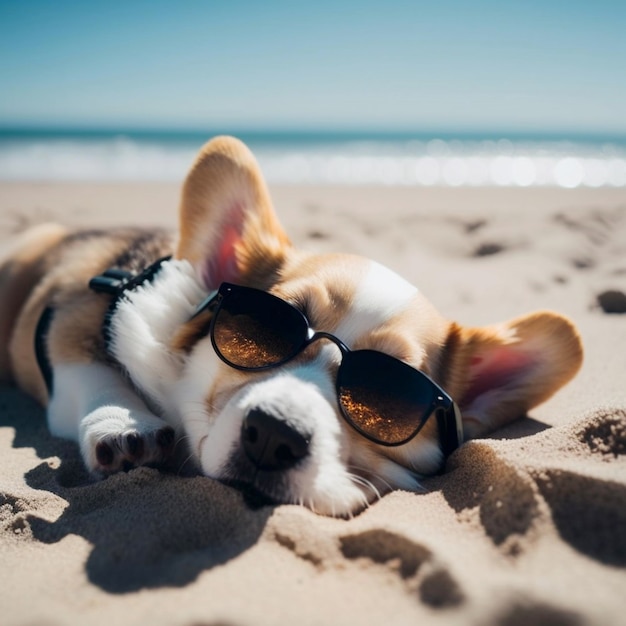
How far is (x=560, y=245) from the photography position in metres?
5.62

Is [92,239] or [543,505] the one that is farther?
[92,239]

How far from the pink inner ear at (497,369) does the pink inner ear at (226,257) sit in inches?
42.0

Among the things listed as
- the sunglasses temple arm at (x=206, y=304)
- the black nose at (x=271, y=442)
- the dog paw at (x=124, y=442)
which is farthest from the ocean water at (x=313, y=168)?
the black nose at (x=271, y=442)

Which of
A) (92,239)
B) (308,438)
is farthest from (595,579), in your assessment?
(92,239)

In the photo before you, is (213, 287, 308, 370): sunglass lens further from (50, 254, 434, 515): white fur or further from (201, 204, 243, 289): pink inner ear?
(201, 204, 243, 289): pink inner ear

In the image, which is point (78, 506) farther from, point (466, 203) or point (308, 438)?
point (466, 203)

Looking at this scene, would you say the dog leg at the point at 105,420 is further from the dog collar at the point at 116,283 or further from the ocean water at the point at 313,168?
the ocean water at the point at 313,168

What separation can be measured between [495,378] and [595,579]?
1.35 metres

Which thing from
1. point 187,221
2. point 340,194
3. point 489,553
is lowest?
point 340,194

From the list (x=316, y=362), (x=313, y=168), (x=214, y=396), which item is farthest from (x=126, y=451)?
(x=313, y=168)

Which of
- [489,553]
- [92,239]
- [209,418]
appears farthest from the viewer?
[92,239]

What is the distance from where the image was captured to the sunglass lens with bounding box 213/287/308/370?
88.4 inches

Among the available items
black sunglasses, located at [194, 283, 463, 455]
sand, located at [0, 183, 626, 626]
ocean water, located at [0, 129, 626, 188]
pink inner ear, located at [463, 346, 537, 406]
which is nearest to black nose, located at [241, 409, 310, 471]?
sand, located at [0, 183, 626, 626]

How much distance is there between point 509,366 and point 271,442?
3.94ft
